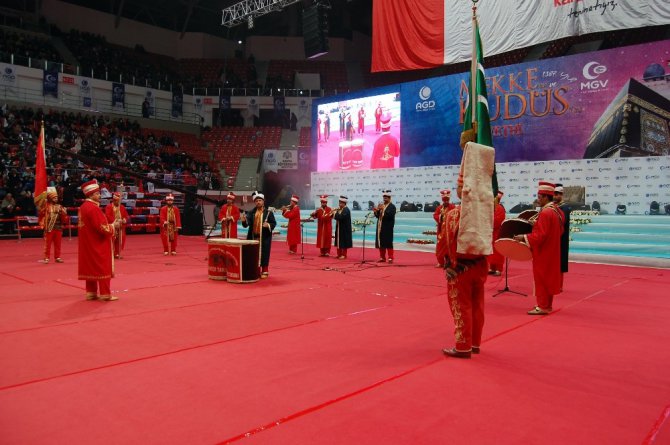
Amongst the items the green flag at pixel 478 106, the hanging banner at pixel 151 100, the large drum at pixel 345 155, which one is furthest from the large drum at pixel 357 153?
the green flag at pixel 478 106

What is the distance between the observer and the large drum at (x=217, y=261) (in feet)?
28.0

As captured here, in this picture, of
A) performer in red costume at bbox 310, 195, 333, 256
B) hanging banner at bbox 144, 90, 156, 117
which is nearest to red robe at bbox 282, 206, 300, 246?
performer in red costume at bbox 310, 195, 333, 256

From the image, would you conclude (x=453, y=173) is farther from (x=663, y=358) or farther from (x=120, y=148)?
(x=120, y=148)

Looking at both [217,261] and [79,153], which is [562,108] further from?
[79,153]

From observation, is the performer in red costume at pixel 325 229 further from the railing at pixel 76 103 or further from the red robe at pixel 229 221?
the railing at pixel 76 103

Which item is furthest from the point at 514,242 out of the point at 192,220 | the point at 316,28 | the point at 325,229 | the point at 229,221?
the point at 316,28

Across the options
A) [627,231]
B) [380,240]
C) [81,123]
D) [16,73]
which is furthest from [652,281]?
[16,73]

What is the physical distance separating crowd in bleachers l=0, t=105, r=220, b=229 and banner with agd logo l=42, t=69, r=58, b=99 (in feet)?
3.33

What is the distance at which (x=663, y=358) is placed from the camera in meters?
4.19

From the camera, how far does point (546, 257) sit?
595 cm

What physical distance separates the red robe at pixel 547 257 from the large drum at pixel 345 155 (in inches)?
555

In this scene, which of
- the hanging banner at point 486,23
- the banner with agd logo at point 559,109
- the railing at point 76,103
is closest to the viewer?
the hanging banner at point 486,23

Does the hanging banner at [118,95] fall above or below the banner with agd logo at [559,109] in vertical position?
above

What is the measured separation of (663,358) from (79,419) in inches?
176
